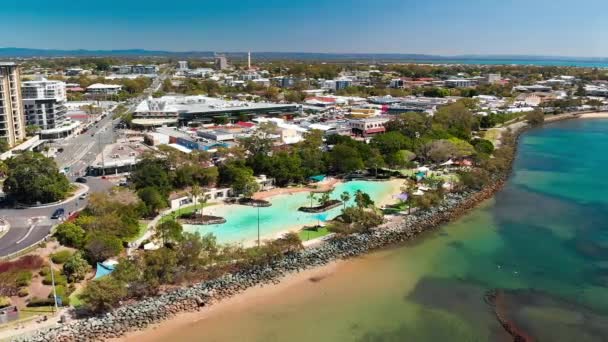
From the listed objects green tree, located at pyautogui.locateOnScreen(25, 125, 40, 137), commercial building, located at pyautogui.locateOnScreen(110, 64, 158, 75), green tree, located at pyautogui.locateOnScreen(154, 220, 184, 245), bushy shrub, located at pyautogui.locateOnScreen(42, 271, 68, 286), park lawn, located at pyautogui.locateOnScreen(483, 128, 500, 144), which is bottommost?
bushy shrub, located at pyautogui.locateOnScreen(42, 271, 68, 286)

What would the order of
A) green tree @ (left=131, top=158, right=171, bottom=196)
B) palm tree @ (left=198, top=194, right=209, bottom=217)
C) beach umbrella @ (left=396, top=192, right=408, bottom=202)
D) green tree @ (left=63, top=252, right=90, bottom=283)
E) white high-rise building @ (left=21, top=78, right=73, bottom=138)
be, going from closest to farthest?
green tree @ (left=63, top=252, right=90, bottom=283) → palm tree @ (left=198, top=194, right=209, bottom=217) → green tree @ (left=131, top=158, right=171, bottom=196) → beach umbrella @ (left=396, top=192, right=408, bottom=202) → white high-rise building @ (left=21, top=78, right=73, bottom=138)

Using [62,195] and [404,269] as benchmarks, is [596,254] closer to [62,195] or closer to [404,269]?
[404,269]

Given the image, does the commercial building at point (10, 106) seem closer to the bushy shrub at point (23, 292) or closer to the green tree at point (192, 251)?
the bushy shrub at point (23, 292)

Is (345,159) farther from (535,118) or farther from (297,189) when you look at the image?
(535,118)

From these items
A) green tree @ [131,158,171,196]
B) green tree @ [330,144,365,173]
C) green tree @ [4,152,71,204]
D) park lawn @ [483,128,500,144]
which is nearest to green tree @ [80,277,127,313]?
green tree @ [131,158,171,196]

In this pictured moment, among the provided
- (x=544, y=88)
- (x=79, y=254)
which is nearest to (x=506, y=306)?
(x=79, y=254)

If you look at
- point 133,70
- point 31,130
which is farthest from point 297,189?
point 133,70

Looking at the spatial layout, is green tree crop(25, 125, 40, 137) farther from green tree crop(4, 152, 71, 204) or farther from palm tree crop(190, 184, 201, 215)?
palm tree crop(190, 184, 201, 215)

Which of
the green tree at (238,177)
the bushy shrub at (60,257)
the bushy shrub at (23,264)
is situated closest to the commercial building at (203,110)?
the green tree at (238,177)
